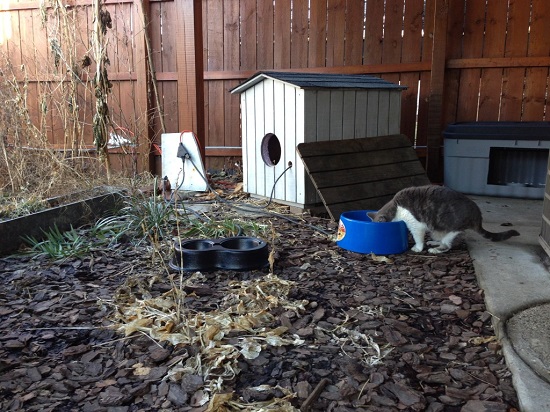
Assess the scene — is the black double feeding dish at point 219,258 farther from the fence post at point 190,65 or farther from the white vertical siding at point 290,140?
the fence post at point 190,65

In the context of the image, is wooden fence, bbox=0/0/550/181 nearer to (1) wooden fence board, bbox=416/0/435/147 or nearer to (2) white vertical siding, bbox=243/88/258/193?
(1) wooden fence board, bbox=416/0/435/147

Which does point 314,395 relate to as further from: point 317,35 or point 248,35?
point 248,35

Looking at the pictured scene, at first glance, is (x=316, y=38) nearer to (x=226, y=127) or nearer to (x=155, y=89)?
(x=226, y=127)

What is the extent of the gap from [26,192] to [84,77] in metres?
3.53

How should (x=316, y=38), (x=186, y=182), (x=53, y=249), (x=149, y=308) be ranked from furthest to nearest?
(x=316, y=38)
(x=186, y=182)
(x=53, y=249)
(x=149, y=308)

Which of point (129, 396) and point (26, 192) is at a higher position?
point (26, 192)

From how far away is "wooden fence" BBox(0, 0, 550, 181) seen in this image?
5691mm

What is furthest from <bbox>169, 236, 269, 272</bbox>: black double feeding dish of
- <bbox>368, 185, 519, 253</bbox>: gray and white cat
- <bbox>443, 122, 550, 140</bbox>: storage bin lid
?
<bbox>443, 122, 550, 140</bbox>: storage bin lid

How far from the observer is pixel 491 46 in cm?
577

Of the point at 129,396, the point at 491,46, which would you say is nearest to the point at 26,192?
the point at 129,396

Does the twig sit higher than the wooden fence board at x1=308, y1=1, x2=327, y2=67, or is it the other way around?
the wooden fence board at x1=308, y1=1, x2=327, y2=67

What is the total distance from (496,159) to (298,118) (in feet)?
8.24

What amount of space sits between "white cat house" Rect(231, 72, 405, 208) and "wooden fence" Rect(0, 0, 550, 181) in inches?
40.2

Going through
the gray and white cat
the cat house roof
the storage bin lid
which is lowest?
the gray and white cat
